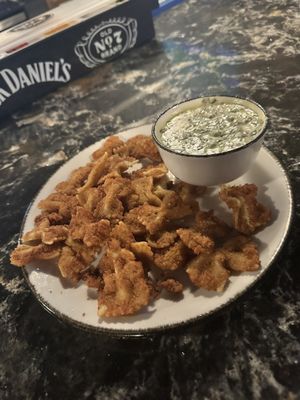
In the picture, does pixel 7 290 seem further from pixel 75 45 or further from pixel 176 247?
pixel 75 45

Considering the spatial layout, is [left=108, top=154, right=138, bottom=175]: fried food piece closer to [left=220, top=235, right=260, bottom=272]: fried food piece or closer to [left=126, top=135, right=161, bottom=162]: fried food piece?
[left=126, top=135, right=161, bottom=162]: fried food piece

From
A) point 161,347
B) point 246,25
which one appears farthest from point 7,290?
point 246,25

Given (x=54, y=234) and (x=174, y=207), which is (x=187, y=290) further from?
(x=54, y=234)

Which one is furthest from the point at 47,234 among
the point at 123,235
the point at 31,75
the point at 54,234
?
the point at 31,75

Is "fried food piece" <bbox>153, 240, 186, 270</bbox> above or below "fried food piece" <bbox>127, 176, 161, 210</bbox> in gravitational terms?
below

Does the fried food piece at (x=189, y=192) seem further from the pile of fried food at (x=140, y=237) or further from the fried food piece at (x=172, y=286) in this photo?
the fried food piece at (x=172, y=286)

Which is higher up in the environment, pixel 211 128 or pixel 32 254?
pixel 211 128

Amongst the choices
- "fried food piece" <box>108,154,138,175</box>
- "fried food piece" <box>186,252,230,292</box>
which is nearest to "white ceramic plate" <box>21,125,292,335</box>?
"fried food piece" <box>186,252,230,292</box>
